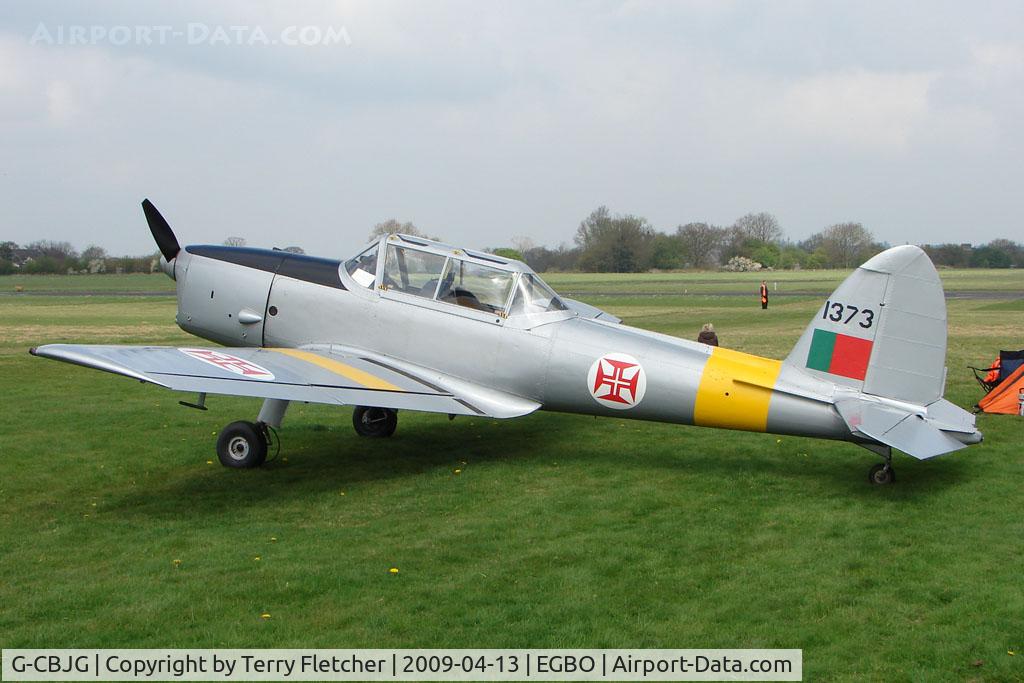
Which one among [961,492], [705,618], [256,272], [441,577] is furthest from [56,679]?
[961,492]

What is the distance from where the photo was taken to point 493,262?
30.9 ft

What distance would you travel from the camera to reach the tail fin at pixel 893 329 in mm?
7469

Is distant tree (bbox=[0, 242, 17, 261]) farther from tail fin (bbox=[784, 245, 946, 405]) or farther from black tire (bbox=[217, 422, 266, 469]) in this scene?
tail fin (bbox=[784, 245, 946, 405])

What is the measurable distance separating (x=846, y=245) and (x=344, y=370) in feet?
315

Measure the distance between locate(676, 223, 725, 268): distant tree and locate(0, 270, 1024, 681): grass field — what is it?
298 ft

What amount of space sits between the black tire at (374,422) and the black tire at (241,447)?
194 centimetres

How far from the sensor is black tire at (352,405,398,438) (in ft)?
35.2

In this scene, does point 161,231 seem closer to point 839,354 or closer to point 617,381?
point 617,381

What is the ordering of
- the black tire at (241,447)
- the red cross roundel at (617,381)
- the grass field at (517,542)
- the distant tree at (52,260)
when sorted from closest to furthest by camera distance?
the grass field at (517,542) → the red cross roundel at (617,381) → the black tire at (241,447) → the distant tree at (52,260)

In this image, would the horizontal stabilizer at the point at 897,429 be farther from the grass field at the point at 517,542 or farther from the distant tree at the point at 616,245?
Result: the distant tree at the point at 616,245

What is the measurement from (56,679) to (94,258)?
8217cm

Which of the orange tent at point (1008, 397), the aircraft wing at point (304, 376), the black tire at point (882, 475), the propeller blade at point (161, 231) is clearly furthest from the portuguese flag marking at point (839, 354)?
the propeller blade at point (161, 231)

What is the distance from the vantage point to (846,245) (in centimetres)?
9625

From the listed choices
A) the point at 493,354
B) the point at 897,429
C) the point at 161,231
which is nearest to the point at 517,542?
the point at 493,354
